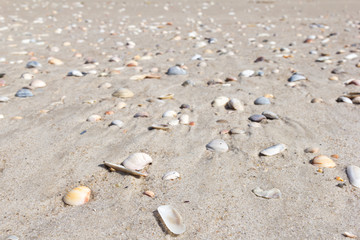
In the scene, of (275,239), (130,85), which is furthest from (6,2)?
(275,239)

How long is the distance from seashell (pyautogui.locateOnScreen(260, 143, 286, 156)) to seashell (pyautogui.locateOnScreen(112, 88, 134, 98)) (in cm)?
→ 152

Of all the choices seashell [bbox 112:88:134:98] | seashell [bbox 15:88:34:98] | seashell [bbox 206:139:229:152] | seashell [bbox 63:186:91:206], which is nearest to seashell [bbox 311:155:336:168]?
seashell [bbox 206:139:229:152]

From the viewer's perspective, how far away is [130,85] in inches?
144

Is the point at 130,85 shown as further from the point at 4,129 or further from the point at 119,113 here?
the point at 4,129

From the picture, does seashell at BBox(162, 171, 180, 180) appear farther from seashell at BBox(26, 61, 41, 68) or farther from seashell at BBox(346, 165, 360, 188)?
seashell at BBox(26, 61, 41, 68)

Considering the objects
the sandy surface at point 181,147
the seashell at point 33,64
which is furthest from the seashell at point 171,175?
the seashell at point 33,64

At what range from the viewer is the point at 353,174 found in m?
2.04

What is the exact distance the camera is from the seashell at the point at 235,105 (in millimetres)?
2980

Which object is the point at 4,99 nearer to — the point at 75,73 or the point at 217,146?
the point at 75,73

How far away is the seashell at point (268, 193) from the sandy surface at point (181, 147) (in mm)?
33

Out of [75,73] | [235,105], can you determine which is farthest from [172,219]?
[75,73]

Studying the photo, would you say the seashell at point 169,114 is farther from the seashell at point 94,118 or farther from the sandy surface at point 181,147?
the seashell at point 94,118

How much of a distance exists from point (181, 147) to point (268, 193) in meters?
0.73

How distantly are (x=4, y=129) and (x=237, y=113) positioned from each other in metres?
1.90
